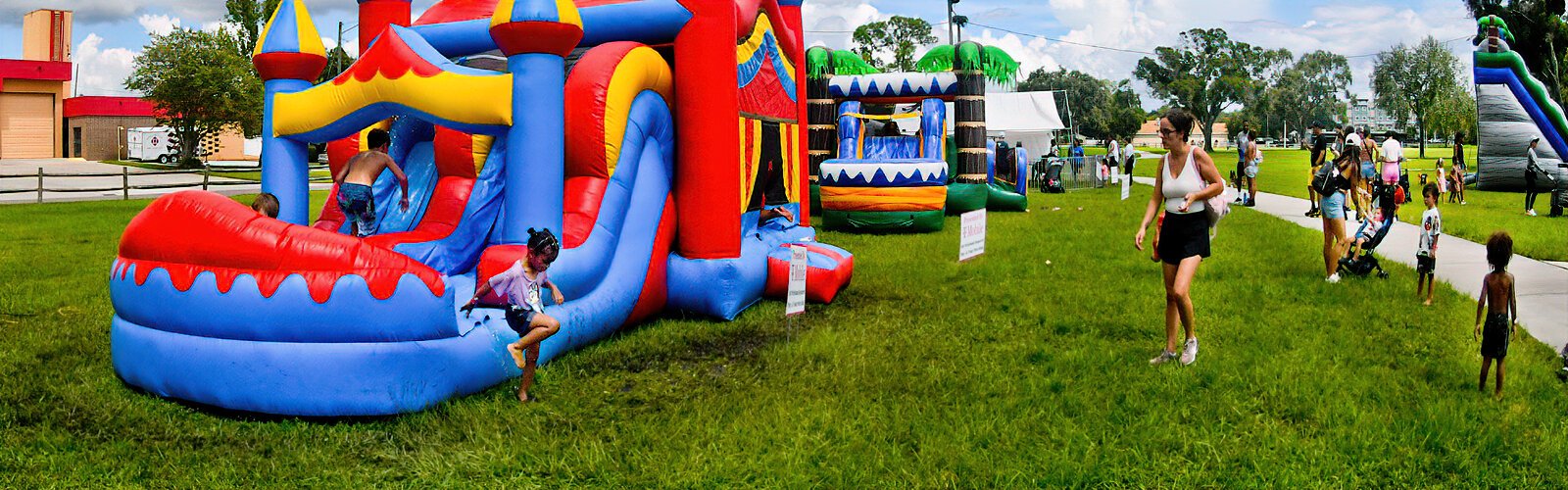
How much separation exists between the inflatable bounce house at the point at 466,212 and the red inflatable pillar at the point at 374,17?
0.02 m

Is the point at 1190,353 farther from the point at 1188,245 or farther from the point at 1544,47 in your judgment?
the point at 1544,47

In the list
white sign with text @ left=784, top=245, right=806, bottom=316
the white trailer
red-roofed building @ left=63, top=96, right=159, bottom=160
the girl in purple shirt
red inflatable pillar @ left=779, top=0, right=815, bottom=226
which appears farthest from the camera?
red-roofed building @ left=63, top=96, right=159, bottom=160

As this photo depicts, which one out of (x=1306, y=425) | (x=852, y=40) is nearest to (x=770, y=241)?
(x=1306, y=425)

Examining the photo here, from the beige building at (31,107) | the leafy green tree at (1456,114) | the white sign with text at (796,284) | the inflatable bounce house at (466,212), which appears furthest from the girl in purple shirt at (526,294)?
the beige building at (31,107)

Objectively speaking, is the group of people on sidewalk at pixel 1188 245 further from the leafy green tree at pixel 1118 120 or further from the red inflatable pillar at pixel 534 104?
the leafy green tree at pixel 1118 120

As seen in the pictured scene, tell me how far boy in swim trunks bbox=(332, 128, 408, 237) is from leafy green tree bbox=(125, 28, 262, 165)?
Result: 32777mm

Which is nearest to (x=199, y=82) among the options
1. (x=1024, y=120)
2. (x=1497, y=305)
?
(x=1024, y=120)

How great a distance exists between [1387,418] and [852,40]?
53612 mm

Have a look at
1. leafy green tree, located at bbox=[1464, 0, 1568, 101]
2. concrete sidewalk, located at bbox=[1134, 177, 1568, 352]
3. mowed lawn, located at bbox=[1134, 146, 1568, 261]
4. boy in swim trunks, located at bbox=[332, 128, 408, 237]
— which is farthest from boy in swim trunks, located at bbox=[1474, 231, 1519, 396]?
mowed lawn, located at bbox=[1134, 146, 1568, 261]

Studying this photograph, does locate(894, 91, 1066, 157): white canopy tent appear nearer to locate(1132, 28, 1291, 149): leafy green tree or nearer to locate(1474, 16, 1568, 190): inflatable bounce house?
locate(1474, 16, 1568, 190): inflatable bounce house

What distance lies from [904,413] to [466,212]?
304 cm

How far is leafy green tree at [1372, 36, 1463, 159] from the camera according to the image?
5609 cm

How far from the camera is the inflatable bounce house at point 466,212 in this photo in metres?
4.46

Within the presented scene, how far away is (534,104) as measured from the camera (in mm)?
5453
